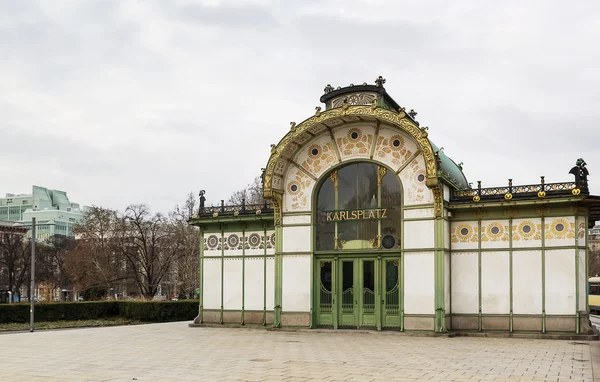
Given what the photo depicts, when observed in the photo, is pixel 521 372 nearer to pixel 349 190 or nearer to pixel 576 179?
pixel 576 179

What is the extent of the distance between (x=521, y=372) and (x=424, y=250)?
33.8 feet

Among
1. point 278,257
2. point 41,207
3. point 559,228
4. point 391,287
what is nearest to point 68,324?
point 278,257

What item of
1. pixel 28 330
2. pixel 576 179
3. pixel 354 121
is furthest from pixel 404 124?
pixel 28 330

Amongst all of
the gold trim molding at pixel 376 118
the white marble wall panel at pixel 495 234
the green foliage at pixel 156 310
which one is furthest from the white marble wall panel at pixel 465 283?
the green foliage at pixel 156 310

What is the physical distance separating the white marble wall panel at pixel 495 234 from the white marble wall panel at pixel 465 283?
0.72 metres

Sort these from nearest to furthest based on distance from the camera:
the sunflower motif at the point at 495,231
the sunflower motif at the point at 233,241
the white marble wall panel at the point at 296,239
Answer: the sunflower motif at the point at 495,231 → the white marble wall panel at the point at 296,239 → the sunflower motif at the point at 233,241

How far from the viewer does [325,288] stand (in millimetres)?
26922

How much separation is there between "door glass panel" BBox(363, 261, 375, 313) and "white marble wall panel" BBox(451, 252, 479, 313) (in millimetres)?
3113

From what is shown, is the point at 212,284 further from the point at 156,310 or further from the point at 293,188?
the point at 156,310

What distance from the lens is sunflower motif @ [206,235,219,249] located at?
30297 mm

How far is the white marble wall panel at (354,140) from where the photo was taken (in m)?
26.5

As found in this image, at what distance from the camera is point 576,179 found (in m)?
23.5

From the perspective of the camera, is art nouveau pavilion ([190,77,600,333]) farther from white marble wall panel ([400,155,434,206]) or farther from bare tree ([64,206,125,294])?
bare tree ([64,206,125,294])

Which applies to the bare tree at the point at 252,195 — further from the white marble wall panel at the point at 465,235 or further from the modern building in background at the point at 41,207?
the modern building in background at the point at 41,207
